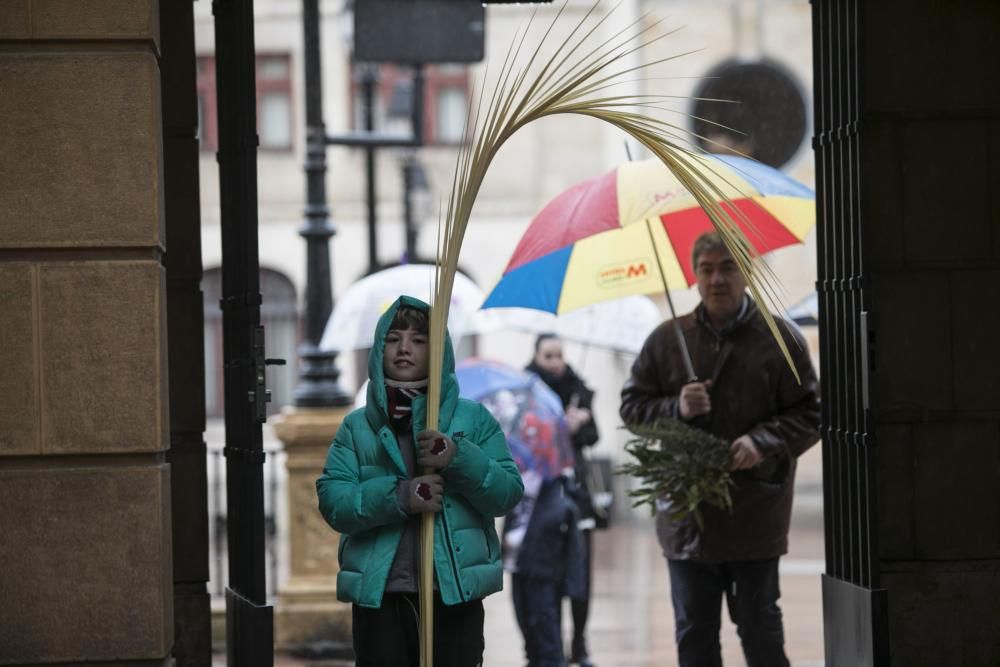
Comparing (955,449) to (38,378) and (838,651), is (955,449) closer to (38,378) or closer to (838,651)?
(838,651)

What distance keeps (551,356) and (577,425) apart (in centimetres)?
57

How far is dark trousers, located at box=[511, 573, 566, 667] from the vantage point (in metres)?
8.98

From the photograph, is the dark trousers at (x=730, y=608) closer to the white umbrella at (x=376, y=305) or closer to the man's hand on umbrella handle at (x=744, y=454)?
the man's hand on umbrella handle at (x=744, y=454)

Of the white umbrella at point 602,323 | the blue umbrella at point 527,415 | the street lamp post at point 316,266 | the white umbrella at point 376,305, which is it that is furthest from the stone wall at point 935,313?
the street lamp post at point 316,266

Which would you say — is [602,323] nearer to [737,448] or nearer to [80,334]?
[737,448]

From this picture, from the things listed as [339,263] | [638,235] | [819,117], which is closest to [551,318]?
[638,235]

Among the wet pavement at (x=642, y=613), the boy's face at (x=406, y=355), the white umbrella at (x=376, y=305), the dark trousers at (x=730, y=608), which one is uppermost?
the white umbrella at (x=376, y=305)

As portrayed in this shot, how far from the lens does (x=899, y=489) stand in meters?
6.12

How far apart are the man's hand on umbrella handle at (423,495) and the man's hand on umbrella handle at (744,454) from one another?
1985mm

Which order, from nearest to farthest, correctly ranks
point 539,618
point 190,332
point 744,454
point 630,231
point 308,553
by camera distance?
1. point 190,332
2. point 744,454
3. point 630,231
4. point 539,618
5. point 308,553

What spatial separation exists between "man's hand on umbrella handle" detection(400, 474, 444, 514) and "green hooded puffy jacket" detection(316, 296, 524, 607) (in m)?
0.04

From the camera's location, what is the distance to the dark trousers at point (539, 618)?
898 cm

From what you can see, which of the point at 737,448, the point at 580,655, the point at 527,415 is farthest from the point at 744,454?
the point at 580,655

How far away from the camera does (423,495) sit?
16.9 ft
